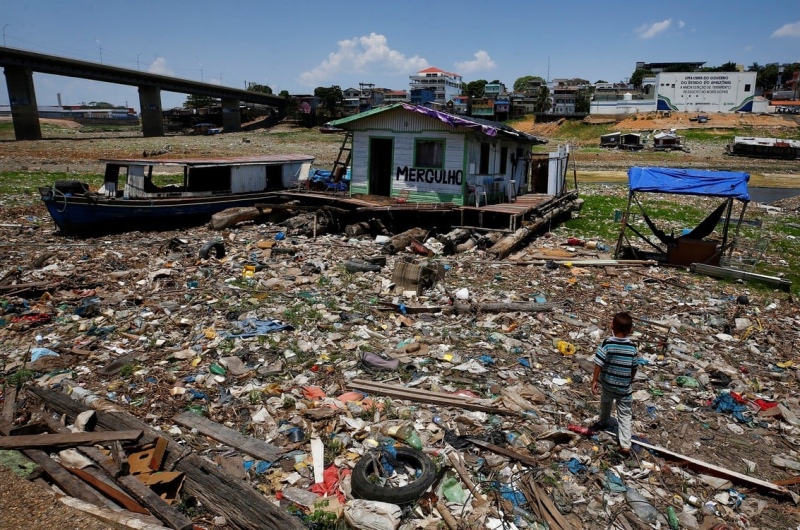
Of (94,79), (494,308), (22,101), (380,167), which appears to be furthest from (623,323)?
(94,79)

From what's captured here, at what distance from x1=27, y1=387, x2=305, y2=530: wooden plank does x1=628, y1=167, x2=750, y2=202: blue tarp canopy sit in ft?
36.1

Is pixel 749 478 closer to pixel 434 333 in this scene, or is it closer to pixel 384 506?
pixel 384 506

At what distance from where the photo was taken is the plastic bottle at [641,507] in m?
4.45

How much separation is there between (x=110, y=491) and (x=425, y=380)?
3642 mm

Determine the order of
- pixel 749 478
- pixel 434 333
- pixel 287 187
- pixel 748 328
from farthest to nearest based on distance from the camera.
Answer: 1. pixel 287 187
2. pixel 748 328
3. pixel 434 333
4. pixel 749 478

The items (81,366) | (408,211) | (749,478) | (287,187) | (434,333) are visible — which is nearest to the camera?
(749,478)

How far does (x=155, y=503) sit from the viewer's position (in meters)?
4.05

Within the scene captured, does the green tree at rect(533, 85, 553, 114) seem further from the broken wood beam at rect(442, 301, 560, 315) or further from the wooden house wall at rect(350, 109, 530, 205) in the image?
the broken wood beam at rect(442, 301, 560, 315)

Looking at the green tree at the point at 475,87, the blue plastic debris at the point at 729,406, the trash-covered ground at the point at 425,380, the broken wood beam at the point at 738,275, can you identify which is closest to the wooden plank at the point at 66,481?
the trash-covered ground at the point at 425,380

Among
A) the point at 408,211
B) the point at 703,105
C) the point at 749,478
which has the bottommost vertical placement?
the point at 749,478

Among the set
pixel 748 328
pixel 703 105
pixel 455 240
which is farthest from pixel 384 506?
pixel 703 105

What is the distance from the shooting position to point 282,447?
17.1ft

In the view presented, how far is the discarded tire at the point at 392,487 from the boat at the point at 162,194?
1335 centimetres

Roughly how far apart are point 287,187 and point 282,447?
51.5ft
